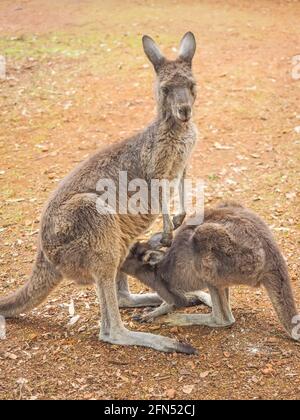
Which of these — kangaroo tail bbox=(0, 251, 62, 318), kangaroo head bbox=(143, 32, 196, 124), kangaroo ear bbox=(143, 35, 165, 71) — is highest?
kangaroo ear bbox=(143, 35, 165, 71)

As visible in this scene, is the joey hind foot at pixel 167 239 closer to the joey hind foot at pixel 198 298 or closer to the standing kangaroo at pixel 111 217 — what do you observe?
the standing kangaroo at pixel 111 217

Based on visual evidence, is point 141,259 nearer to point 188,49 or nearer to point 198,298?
point 198,298

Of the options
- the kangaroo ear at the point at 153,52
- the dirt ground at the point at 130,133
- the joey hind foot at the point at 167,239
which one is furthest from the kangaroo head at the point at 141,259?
the kangaroo ear at the point at 153,52

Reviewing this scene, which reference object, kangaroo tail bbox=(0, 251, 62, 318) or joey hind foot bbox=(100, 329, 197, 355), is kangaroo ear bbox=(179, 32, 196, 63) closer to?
kangaroo tail bbox=(0, 251, 62, 318)

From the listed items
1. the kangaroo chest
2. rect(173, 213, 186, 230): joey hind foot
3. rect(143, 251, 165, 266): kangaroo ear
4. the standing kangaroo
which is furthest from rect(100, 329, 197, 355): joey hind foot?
the kangaroo chest

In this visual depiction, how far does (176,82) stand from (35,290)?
1773mm

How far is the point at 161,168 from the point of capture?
491 centimetres

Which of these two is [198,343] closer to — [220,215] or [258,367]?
[258,367]

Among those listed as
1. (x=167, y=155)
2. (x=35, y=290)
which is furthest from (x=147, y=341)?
(x=167, y=155)

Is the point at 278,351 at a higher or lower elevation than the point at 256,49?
lower

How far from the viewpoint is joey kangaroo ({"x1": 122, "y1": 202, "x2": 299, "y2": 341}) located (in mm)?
4512

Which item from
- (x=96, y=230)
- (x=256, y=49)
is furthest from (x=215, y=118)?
(x=96, y=230)

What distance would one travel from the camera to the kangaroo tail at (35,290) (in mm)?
4695

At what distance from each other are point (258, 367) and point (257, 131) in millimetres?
4300
